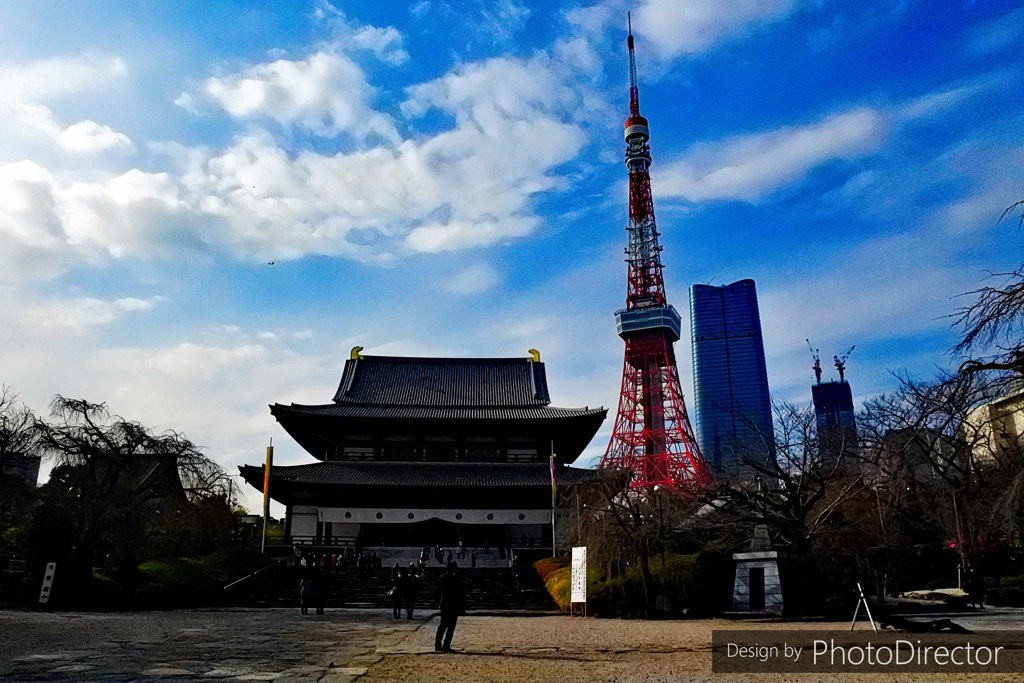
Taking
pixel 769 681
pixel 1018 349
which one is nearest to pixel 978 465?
pixel 1018 349

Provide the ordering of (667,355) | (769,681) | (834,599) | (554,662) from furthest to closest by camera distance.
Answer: (667,355)
(834,599)
(554,662)
(769,681)

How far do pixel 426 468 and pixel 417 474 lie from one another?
1181 millimetres

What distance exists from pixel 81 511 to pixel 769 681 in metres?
19.6

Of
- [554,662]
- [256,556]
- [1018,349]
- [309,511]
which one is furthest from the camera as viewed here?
[309,511]

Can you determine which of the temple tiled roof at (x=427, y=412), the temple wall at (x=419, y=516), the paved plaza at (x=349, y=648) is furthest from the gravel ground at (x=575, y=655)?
the temple tiled roof at (x=427, y=412)

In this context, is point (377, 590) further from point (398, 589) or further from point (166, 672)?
point (166, 672)

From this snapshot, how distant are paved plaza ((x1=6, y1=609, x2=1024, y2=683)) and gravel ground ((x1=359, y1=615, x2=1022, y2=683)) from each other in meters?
0.02

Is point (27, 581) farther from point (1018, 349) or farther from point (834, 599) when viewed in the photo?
point (1018, 349)

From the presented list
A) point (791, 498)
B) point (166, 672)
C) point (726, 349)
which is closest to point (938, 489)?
point (791, 498)

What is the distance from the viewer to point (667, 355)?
49312 millimetres

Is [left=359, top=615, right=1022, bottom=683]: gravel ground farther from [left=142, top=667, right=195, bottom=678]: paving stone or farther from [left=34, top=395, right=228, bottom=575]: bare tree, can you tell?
[left=34, top=395, right=228, bottom=575]: bare tree

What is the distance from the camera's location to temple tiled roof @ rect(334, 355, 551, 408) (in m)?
42.8

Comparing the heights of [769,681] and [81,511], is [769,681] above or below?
below

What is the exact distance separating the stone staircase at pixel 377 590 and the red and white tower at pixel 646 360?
823 centimetres
